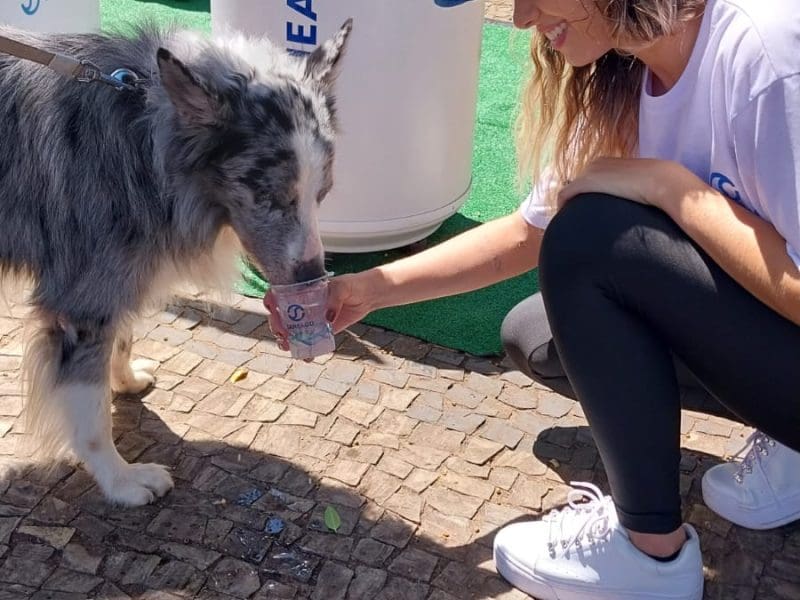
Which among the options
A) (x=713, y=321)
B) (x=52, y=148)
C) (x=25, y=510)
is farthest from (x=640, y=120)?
(x=25, y=510)

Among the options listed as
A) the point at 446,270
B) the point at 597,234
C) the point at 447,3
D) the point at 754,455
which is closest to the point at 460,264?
the point at 446,270

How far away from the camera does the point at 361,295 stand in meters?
Result: 2.51

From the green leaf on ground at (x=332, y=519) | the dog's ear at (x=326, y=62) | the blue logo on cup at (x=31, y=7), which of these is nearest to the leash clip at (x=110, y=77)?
the dog's ear at (x=326, y=62)

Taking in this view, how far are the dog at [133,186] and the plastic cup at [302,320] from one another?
5 centimetres

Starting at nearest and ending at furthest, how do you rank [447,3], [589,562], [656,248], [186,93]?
1. [656,248]
2. [186,93]
3. [589,562]
4. [447,3]

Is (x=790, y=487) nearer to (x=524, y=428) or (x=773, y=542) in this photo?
(x=773, y=542)

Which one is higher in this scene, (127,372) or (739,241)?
(739,241)

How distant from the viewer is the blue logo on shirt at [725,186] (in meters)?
1.99

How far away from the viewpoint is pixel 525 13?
6.72 feet

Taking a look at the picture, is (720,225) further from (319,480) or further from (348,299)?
(319,480)

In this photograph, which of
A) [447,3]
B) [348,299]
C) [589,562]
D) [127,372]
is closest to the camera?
[589,562]

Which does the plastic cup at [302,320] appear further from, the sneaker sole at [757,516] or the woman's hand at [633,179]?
the sneaker sole at [757,516]

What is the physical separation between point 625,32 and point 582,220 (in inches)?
15.6

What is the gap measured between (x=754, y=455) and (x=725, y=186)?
3.24 feet
